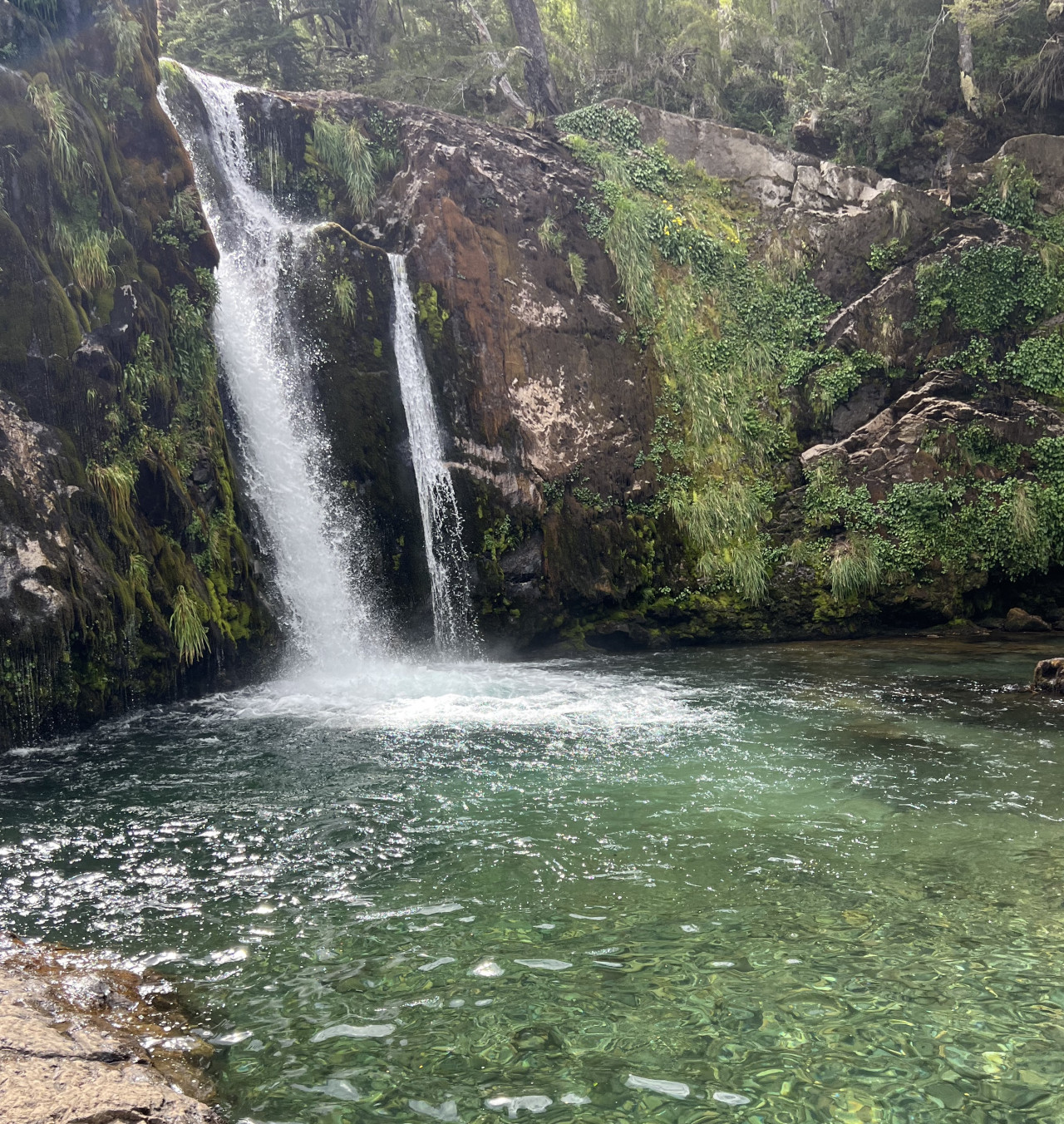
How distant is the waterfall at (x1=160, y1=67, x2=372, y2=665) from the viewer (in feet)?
38.7

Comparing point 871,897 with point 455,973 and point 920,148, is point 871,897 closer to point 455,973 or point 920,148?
point 455,973

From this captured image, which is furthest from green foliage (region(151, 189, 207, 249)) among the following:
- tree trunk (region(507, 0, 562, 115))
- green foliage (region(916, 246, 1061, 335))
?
green foliage (region(916, 246, 1061, 335))

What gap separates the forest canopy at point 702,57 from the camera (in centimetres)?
1728

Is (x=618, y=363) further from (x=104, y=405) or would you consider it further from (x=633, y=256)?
(x=104, y=405)

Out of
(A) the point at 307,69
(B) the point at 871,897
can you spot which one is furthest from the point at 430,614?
(A) the point at 307,69

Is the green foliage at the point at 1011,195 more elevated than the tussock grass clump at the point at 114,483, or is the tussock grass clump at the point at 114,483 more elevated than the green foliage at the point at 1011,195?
the green foliage at the point at 1011,195

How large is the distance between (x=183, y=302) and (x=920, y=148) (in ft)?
49.9

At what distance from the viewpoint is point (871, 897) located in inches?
167

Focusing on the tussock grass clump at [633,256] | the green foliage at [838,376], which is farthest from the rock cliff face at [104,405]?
the green foliage at [838,376]

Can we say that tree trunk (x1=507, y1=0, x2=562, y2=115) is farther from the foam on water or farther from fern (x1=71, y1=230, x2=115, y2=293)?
the foam on water

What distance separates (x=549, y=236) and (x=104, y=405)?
8.48 meters

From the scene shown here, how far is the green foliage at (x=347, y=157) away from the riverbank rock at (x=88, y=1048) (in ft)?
43.1

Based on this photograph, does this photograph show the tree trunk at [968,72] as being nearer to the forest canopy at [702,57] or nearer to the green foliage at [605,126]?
the forest canopy at [702,57]

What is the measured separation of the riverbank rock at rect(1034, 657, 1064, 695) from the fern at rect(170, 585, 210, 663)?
9086 mm
